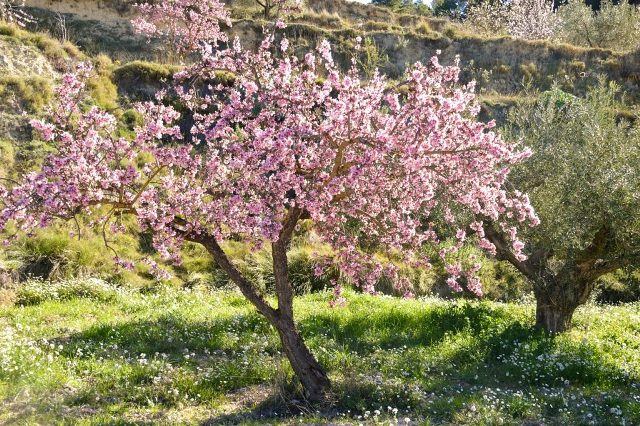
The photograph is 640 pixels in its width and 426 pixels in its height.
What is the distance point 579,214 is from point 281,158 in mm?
7664

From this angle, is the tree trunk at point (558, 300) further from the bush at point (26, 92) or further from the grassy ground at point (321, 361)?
the bush at point (26, 92)

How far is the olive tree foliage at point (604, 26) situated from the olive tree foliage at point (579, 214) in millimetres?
30465

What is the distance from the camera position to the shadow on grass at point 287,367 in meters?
8.70

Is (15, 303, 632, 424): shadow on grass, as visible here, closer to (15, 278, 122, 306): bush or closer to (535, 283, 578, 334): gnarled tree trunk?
(535, 283, 578, 334): gnarled tree trunk

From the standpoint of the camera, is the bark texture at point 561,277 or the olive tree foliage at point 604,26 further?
the olive tree foliage at point 604,26

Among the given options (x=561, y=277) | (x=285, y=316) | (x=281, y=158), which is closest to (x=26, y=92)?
(x=285, y=316)

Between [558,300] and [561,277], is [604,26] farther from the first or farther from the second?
[558,300]

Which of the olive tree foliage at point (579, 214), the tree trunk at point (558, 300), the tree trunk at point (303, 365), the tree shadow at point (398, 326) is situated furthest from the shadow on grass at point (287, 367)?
the olive tree foliage at point (579, 214)

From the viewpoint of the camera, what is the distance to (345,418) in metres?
8.08

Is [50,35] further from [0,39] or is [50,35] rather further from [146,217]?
[146,217]

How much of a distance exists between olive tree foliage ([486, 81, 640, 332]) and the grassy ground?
106 centimetres

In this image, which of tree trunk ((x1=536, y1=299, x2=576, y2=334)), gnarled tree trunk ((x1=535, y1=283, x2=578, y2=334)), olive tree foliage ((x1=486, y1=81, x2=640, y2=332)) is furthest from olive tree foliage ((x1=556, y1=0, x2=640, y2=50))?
tree trunk ((x1=536, y1=299, x2=576, y2=334))

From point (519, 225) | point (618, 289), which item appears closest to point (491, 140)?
point (519, 225)

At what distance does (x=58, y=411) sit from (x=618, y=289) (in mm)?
19125
